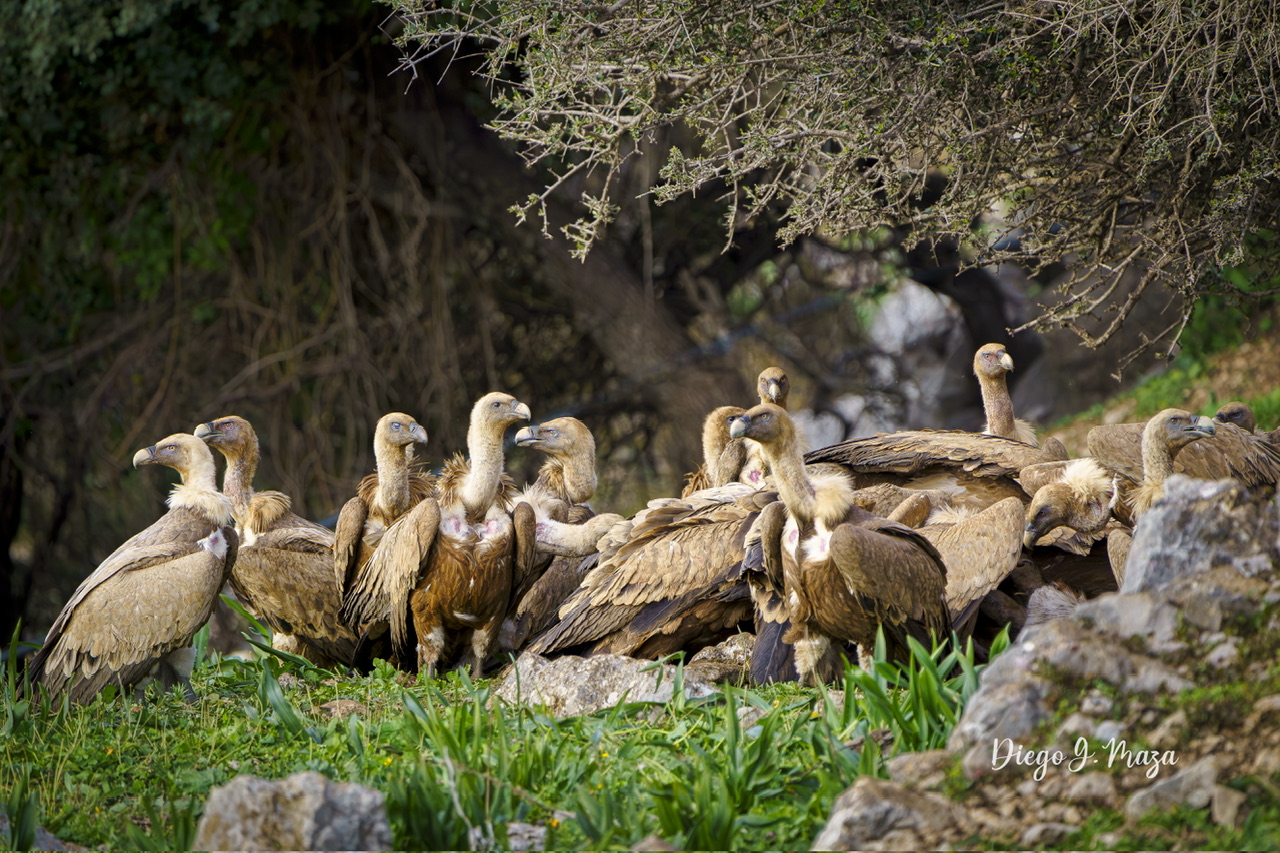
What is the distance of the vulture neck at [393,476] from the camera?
606 cm

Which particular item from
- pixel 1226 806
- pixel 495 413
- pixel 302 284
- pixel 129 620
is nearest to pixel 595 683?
pixel 495 413

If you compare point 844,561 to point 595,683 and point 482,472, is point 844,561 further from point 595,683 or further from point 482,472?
point 482,472

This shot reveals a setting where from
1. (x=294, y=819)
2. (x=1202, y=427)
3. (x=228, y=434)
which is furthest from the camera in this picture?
(x=228, y=434)

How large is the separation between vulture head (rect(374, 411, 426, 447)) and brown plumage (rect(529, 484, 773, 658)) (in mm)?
1058

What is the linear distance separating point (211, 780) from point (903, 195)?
353 centimetres

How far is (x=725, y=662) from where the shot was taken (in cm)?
534

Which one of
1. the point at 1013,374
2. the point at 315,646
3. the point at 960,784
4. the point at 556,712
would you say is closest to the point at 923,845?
the point at 960,784

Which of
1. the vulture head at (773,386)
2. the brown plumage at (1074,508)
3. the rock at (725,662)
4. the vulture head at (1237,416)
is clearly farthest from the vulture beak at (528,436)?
the vulture head at (1237,416)

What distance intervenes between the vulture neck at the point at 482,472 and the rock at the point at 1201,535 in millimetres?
2977

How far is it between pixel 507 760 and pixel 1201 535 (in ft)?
6.19

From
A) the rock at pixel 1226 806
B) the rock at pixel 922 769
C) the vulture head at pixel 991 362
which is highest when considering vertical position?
the vulture head at pixel 991 362

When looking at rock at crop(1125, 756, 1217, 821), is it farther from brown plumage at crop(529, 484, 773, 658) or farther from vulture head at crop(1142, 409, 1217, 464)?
vulture head at crop(1142, 409, 1217, 464)

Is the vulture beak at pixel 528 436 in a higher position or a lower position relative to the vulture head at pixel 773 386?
lower
